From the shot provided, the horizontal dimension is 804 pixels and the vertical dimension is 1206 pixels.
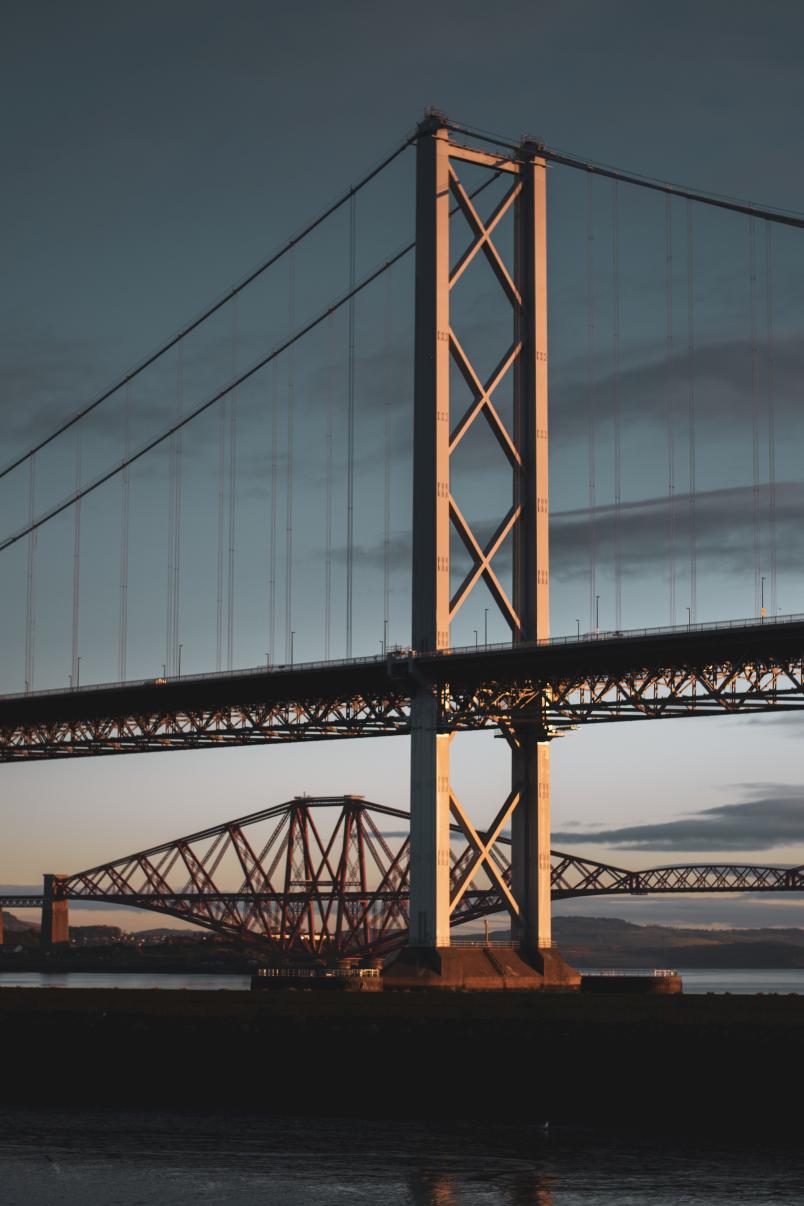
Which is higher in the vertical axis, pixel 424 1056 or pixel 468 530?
pixel 468 530

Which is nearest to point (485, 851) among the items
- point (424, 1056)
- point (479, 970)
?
point (479, 970)

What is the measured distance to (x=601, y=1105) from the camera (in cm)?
4659

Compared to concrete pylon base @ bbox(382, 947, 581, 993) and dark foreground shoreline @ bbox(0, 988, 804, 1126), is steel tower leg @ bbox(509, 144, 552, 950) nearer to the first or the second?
concrete pylon base @ bbox(382, 947, 581, 993)

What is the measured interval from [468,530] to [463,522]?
0.37m

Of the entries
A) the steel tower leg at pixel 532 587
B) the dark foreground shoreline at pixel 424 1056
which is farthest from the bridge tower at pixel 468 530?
the dark foreground shoreline at pixel 424 1056

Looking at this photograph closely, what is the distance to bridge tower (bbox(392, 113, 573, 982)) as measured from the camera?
71625 mm

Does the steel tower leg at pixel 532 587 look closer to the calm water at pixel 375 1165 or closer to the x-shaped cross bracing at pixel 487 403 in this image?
the x-shaped cross bracing at pixel 487 403

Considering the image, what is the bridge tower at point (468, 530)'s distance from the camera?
2820 inches

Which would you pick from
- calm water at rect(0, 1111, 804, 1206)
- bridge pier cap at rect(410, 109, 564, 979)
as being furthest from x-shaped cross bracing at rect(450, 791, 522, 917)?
calm water at rect(0, 1111, 804, 1206)

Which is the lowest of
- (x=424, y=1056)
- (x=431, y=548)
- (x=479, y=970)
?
(x=424, y=1056)

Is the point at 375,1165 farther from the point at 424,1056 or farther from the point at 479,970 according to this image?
the point at 479,970

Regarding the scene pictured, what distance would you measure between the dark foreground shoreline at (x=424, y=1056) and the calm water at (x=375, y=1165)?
3.11m

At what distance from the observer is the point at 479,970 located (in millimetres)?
71000

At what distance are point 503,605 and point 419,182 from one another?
16.9 metres
